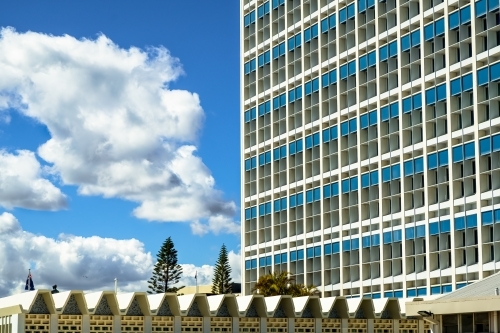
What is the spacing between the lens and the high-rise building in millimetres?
76438

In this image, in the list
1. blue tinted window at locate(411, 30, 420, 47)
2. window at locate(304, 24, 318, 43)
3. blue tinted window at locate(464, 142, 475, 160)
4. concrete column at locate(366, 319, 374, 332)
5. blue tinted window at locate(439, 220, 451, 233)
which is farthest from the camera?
window at locate(304, 24, 318, 43)

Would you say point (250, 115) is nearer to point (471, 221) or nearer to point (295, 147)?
point (295, 147)

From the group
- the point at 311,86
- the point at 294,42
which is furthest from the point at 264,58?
the point at 311,86

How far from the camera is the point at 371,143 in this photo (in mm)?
89000

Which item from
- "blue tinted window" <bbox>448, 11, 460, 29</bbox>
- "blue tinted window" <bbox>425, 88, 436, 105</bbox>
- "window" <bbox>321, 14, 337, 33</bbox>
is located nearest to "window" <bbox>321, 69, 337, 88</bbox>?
"window" <bbox>321, 14, 337, 33</bbox>

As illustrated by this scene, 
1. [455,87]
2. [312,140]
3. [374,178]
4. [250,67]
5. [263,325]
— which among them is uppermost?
[250,67]

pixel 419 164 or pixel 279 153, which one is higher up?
pixel 279 153

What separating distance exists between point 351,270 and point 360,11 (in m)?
23.8

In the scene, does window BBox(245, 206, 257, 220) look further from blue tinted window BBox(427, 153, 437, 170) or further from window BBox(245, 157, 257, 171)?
blue tinted window BBox(427, 153, 437, 170)

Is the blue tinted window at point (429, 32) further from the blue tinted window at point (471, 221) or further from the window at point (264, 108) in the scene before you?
the window at point (264, 108)

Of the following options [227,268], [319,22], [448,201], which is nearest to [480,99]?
[448,201]

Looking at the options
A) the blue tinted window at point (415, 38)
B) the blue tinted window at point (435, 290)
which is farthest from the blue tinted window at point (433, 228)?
the blue tinted window at point (415, 38)

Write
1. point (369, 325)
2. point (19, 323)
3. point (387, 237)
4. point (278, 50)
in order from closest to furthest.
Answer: point (19, 323) → point (369, 325) → point (387, 237) → point (278, 50)

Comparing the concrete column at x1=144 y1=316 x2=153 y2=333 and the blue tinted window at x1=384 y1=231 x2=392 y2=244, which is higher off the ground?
the blue tinted window at x1=384 y1=231 x2=392 y2=244
